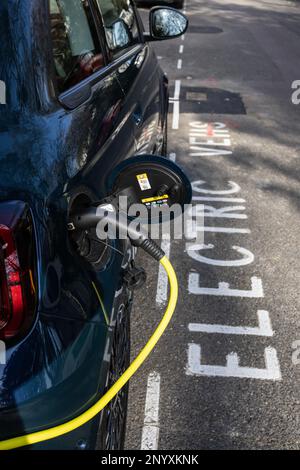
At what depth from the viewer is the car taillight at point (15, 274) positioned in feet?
4.49

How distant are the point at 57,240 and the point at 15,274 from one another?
0.22 m

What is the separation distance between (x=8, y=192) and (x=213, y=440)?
1762mm

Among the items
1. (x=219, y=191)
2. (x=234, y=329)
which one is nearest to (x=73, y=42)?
(x=234, y=329)

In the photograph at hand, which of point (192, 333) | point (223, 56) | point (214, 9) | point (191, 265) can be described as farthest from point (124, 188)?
point (214, 9)

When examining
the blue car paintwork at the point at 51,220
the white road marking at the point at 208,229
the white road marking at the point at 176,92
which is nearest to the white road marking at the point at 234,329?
the blue car paintwork at the point at 51,220

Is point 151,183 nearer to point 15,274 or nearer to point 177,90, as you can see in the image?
point 15,274

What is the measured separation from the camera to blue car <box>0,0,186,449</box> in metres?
1.39

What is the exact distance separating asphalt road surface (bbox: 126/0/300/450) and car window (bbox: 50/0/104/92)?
1708 mm

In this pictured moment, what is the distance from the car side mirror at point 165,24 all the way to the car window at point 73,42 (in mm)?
1705

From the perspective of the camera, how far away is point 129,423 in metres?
2.67

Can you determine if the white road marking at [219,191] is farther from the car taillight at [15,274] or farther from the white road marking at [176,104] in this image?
the car taillight at [15,274]

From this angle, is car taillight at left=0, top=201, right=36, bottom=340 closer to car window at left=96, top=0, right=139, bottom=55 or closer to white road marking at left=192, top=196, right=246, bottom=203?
car window at left=96, top=0, right=139, bottom=55

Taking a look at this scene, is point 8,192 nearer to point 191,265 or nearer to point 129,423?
point 129,423

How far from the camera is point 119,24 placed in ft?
11.5
